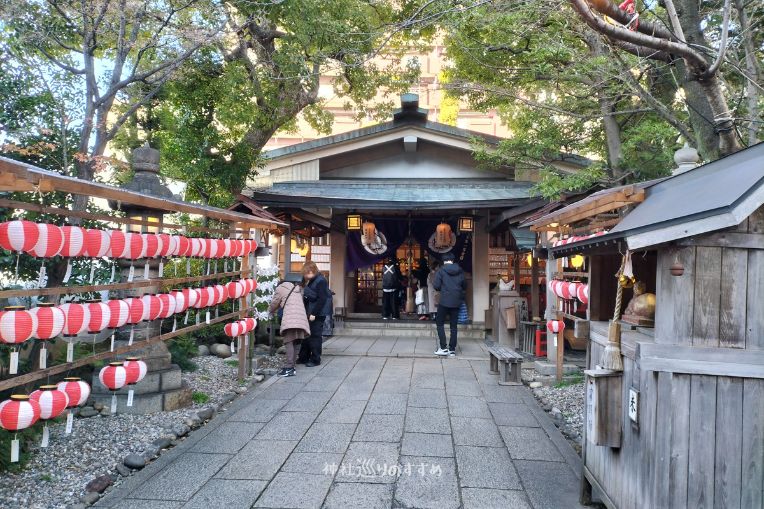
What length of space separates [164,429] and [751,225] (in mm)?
6272

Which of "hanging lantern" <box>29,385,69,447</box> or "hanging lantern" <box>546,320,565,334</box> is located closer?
"hanging lantern" <box>29,385,69,447</box>

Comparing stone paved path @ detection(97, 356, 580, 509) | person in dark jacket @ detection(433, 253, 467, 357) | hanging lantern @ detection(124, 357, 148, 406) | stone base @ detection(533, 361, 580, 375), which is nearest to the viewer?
stone paved path @ detection(97, 356, 580, 509)

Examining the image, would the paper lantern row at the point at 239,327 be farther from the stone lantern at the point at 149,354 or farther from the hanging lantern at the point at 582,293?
the hanging lantern at the point at 582,293

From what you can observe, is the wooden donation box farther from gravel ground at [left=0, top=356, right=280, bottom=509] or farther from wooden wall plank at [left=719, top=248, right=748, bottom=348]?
gravel ground at [left=0, top=356, right=280, bottom=509]

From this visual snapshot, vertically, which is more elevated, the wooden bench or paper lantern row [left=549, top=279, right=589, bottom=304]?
paper lantern row [left=549, top=279, right=589, bottom=304]

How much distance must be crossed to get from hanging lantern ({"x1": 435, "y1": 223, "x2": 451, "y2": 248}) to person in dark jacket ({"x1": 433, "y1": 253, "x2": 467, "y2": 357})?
2.58m

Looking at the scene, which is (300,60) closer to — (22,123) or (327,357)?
(22,123)

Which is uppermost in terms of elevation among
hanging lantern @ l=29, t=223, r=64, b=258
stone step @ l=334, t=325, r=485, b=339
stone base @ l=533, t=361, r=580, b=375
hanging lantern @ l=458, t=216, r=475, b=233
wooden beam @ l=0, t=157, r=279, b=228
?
hanging lantern @ l=458, t=216, r=475, b=233

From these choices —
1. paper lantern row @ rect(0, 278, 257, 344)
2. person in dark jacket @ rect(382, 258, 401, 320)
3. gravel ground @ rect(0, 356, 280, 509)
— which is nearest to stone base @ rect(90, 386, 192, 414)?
gravel ground @ rect(0, 356, 280, 509)

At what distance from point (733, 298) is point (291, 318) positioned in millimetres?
7003

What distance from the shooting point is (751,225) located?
3115 millimetres

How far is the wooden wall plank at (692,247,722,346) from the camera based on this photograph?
3.13 meters

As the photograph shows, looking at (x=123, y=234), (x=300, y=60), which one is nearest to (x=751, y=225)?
(x=123, y=234)

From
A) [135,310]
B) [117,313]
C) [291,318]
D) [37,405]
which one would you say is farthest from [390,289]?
[37,405]
